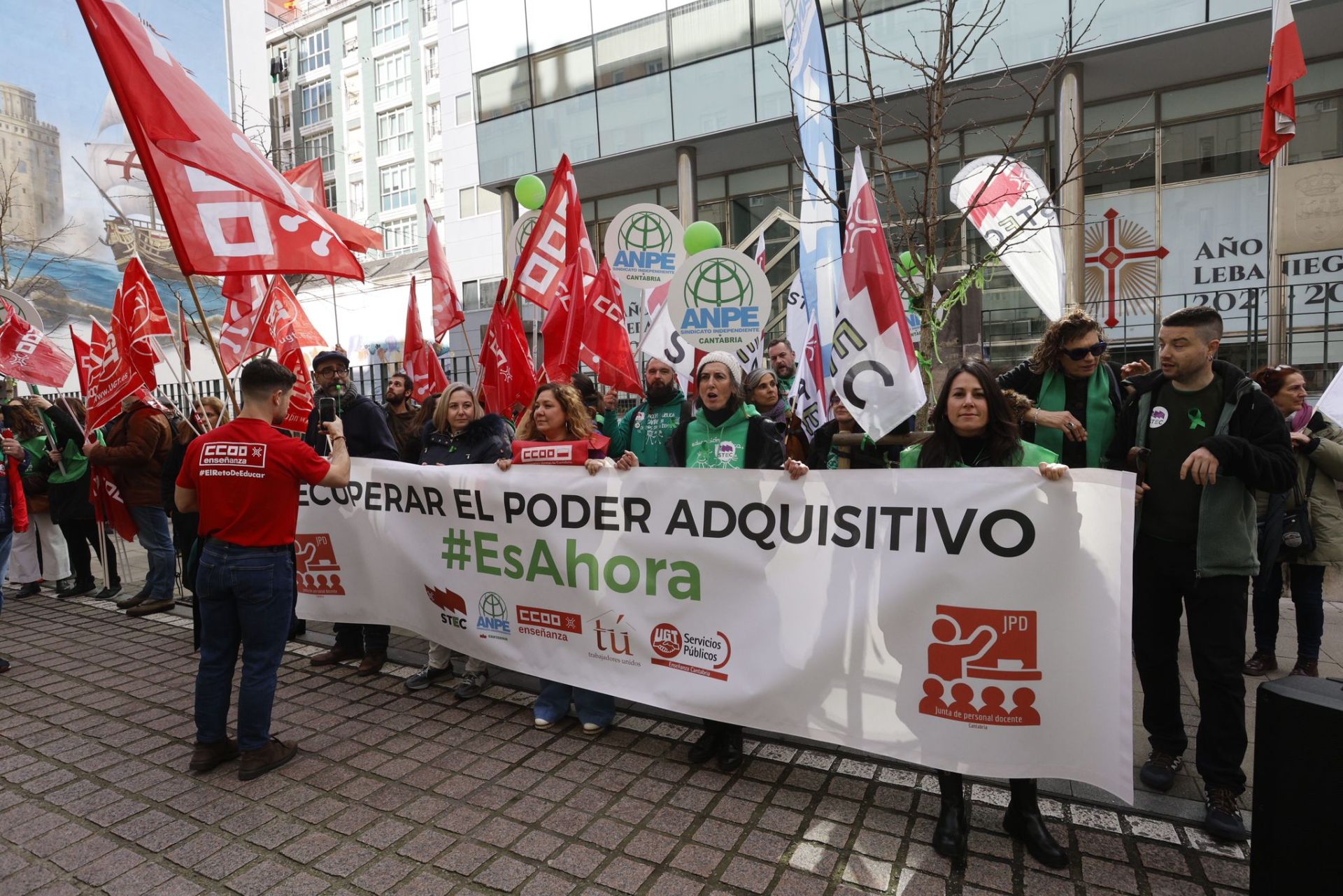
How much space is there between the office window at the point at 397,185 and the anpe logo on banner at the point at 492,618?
150ft

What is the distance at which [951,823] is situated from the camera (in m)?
2.97

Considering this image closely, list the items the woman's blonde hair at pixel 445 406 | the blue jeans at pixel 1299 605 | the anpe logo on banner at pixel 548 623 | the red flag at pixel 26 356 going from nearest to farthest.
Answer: the anpe logo on banner at pixel 548 623, the blue jeans at pixel 1299 605, the woman's blonde hair at pixel 445 406, the red flag at pixel 26 356

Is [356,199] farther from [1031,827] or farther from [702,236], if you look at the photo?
[1031,827]

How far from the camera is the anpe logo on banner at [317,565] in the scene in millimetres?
5211

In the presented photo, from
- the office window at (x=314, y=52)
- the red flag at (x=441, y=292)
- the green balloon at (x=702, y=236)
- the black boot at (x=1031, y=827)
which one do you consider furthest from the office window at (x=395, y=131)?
the black boot at (x=1031, y=827)

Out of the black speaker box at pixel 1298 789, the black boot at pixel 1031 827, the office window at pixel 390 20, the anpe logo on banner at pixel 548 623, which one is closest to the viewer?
the black speaker box at pixel 1298 789

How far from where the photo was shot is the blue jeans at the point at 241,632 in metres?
3.72

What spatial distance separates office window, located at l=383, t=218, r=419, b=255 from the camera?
1780 inches

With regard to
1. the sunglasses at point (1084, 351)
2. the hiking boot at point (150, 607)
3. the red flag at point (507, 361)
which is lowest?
the hiking boot at point (150, 607)

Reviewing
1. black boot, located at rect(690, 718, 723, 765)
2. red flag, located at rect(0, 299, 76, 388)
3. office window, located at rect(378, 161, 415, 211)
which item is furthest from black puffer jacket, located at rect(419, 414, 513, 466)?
office window, located at rect(378, 161, 415, 211)

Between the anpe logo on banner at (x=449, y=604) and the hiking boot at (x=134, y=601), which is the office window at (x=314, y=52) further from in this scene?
the anpe logo on banner at (x=449, y=604)

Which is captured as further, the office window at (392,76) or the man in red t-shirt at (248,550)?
the office window at (392,76)

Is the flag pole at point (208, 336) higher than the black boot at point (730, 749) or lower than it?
higher

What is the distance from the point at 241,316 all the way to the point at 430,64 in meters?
43.0
